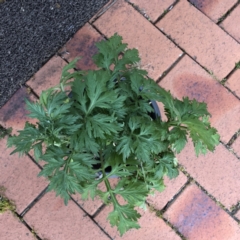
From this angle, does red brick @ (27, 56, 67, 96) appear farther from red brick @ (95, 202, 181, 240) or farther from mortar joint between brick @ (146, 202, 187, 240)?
mortar joint between brick @ (146, 202, 187, 240)

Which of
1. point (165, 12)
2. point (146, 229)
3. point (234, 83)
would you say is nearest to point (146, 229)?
point (146, 229)

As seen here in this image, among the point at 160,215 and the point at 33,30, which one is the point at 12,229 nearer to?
the point at 160,215

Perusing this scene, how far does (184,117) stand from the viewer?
4.37 ft

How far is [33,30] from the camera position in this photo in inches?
81.0

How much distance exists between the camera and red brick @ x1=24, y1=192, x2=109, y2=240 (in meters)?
1.95

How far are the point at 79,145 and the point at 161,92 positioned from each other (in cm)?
36

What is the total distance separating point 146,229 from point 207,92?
0.86 meters

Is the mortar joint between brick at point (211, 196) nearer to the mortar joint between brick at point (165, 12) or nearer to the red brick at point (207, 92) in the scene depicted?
the red brick at point (207, 92)

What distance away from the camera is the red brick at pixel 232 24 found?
210 cm

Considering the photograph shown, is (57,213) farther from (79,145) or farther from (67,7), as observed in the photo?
(67,7)

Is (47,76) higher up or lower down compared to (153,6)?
lower down

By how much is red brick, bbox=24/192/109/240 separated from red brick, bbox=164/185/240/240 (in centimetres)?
43

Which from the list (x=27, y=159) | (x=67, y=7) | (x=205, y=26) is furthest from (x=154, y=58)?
(x=27, y=159)

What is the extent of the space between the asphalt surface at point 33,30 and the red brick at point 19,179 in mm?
452
